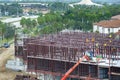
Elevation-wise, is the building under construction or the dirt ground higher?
the building under construction

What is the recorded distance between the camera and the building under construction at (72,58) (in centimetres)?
2142

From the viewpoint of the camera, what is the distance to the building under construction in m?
21.4

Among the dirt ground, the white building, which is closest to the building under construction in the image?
the dirt ground

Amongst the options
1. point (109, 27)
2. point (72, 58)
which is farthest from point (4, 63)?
point (109, 27)

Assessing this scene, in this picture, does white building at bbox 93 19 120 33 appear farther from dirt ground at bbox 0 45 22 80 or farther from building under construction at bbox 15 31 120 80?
building under construction at bbox 15 31 120 80

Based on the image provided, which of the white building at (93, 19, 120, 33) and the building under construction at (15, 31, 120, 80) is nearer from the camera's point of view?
the building under construction at (15, 31, 120, 80)

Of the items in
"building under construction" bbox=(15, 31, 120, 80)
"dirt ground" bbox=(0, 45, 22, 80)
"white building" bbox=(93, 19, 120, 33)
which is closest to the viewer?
"building under construction" bbox=(15, 31, 120, 80)

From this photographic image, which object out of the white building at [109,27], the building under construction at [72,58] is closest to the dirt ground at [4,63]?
the building under construction at [72,58]

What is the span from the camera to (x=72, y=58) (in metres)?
22.7

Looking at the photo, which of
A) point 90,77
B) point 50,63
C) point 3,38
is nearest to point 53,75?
point 50,63

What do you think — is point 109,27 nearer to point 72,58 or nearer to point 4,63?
point 4,63

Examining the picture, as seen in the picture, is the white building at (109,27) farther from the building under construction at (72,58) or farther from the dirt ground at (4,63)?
the building under construction at (72,58)

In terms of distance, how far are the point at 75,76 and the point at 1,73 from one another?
10355 millimetres

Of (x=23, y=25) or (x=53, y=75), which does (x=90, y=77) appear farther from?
(x=23, y=25)
